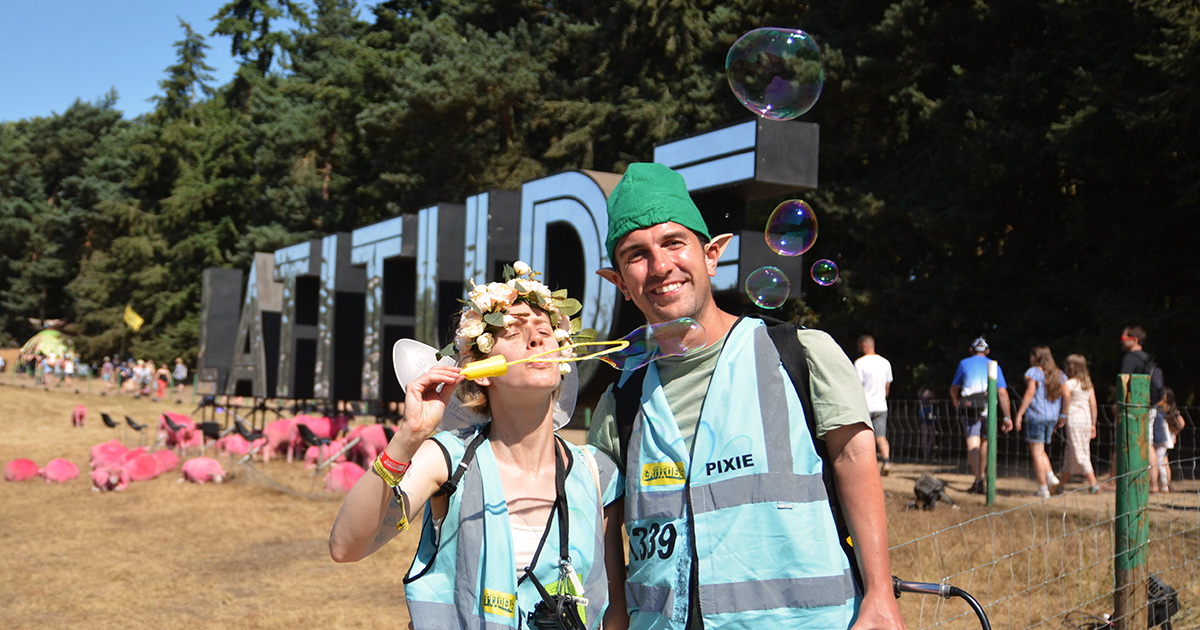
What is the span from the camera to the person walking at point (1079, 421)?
9102mm

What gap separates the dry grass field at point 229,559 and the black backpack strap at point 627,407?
255cm

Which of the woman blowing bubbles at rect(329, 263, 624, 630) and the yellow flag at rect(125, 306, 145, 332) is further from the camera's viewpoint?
the yellow flag at rect(125, 306, 145, 332)

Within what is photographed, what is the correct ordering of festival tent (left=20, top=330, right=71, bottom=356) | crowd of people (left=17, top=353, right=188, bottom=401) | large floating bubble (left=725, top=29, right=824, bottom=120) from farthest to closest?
festival tent (left=20, top=330, right=71, bottom=356) → crowd of people (left=17, top=353, right=188, bottom=401) → large floating bubble (left=725, top=29, right=824, bottom=120)

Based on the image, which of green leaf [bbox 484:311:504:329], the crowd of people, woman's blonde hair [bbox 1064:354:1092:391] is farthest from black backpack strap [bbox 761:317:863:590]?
the crowd of people

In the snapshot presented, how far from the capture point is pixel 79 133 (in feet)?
208

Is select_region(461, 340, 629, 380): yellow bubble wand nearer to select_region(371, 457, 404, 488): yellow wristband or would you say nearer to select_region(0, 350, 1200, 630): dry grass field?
select_region(371, 457, 404, 488): yellow wristband

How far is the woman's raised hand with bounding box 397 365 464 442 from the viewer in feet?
7.14

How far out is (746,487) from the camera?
2084mm

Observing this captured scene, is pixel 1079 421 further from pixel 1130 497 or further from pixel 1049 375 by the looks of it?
pixel 1130 497

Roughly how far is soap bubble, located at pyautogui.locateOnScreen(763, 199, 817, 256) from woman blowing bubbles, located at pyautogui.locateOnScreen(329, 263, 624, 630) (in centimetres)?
237

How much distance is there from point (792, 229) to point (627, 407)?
→ 2.62 meters

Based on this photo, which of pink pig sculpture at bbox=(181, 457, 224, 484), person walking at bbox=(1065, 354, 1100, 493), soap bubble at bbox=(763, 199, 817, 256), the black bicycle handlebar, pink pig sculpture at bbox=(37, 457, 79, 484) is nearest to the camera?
the black bicycle handlebar

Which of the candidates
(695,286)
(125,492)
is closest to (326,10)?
(125,492)

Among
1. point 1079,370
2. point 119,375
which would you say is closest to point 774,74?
point 1079,370
